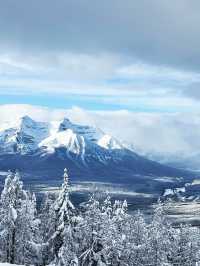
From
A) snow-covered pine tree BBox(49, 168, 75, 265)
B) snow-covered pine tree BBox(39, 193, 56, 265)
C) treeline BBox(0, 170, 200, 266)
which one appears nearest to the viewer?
snow-covered pine tree BBox(49, 168, 75, 265)

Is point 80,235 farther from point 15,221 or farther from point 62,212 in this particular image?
point 15,221

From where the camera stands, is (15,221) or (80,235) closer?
(15,221)

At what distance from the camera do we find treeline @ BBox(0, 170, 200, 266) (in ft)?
232

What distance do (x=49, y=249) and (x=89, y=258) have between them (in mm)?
5603

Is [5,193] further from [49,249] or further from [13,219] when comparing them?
[49,249]

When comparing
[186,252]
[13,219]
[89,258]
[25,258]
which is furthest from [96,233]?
[186,252]

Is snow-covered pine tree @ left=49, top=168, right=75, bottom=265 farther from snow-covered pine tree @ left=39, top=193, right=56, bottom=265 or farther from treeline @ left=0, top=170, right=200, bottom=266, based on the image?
snow-covered pine tree @ left=39, top=193, right=56, bottom=265

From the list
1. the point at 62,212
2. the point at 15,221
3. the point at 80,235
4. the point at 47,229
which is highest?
the point at 62,212

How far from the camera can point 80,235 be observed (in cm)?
7394

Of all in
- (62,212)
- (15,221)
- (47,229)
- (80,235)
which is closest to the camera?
(62,212)

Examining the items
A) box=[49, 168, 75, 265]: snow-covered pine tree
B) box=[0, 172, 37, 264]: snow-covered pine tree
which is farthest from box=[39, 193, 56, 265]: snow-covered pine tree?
box=[49, 168, 75, 265]: snow-covered pine tree

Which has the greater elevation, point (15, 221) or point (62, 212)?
point (62, 212)

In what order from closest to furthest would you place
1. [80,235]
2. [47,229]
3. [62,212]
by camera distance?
[62,212], [80,235], [47,229]

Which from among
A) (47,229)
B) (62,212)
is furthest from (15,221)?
(47,229)
